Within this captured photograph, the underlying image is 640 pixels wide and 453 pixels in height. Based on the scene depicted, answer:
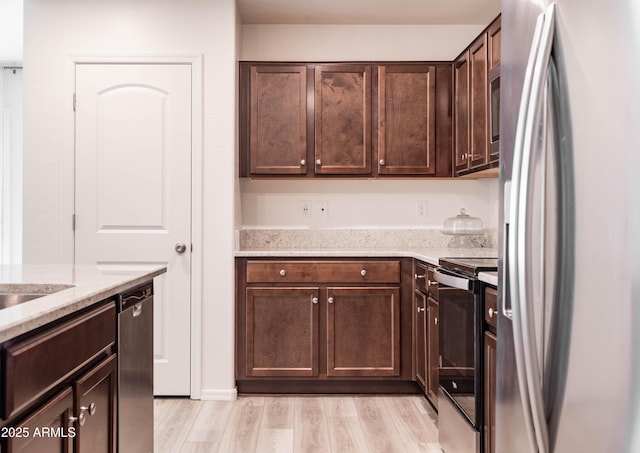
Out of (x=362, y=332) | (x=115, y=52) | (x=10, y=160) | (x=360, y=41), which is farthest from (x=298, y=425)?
(x=10, y=160)

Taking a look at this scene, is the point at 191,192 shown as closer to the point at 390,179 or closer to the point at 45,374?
the point at 390,179

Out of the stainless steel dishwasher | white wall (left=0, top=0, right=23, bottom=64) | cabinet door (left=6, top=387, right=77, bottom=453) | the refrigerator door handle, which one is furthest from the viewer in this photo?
white wall (left=0, top=0, right=23, bottom=64)

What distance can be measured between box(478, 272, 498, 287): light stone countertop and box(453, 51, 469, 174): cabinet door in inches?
54.6

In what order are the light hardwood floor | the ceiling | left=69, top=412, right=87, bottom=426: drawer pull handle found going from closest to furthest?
left=69, top=412, right=87, bottom=426: drawer pull handle → the light hardwood floor → the ceiling

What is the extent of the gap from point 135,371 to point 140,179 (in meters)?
1.72

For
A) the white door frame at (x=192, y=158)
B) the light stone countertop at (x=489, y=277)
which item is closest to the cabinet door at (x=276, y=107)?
the white door frame at (x=192, y=158)

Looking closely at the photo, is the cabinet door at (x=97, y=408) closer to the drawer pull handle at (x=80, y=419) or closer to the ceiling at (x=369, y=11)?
the drawer pull handle at (x=80, y=419)

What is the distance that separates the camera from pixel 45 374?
1.17 meters

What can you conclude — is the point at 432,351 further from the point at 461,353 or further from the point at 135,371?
the point at 135,371

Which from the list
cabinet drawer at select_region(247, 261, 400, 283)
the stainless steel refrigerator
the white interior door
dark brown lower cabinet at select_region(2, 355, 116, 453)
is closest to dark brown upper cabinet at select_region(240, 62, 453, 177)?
the white interior door

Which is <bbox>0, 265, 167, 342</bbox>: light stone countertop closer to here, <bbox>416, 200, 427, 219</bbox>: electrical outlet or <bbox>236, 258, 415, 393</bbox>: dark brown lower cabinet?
<bbox>236, 258, 415, 393</bbox>: dark brown lower cabinet

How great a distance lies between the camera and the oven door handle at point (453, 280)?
2082 mm

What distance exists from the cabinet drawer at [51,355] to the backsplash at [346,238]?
2.22 metres

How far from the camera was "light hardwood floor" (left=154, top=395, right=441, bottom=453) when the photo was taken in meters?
2.55
